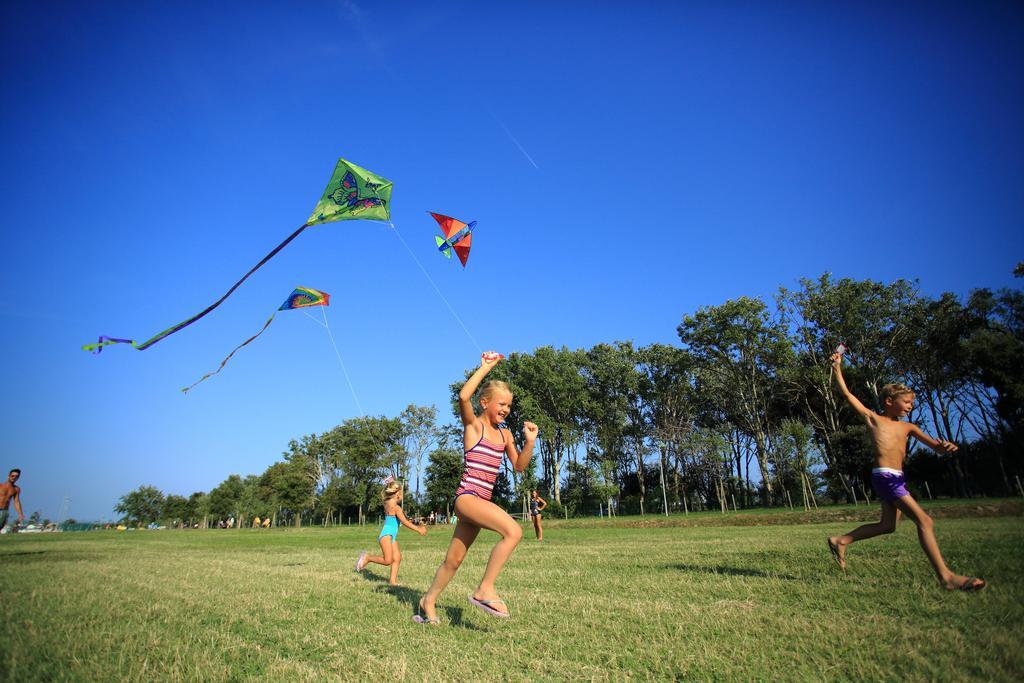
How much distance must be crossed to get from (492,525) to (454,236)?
5.91 m

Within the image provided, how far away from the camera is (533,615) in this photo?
5.20m

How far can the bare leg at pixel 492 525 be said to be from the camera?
15.2 feet

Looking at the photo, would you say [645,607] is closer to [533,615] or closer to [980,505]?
[533,615]

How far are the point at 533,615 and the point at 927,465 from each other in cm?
5083

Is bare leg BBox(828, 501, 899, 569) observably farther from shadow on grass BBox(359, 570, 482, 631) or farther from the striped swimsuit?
shadow on grass BBox(359, 570, 482, 631)

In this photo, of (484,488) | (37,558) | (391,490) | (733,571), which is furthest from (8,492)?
(733,571)

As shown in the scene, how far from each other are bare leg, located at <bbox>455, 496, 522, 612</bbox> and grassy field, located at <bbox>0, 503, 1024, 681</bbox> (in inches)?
20.0

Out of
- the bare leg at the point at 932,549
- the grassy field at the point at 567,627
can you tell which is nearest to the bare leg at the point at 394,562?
the grassy field at the point at 567,627

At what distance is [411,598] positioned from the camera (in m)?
6.72

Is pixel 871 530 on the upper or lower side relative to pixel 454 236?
lower

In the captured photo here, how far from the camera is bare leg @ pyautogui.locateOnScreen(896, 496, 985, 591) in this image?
522 cm

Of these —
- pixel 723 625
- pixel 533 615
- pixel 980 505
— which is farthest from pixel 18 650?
pixel 980 505

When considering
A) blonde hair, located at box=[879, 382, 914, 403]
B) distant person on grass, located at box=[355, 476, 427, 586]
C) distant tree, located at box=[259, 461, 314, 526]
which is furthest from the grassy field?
distant tree, located at box=[259, 461, 314, 526]

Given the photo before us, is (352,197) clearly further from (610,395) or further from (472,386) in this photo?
(610,395)
